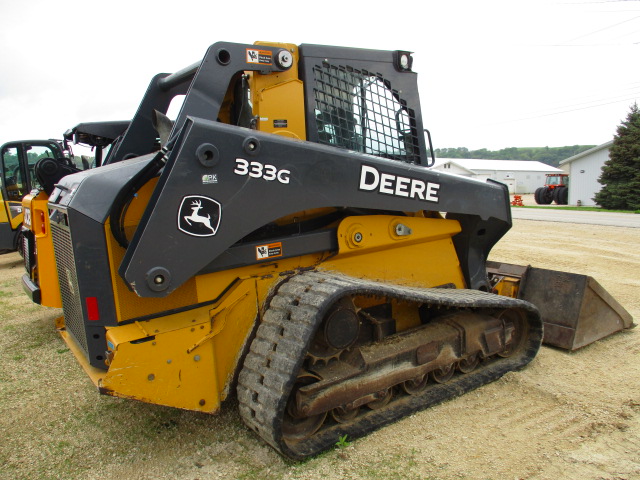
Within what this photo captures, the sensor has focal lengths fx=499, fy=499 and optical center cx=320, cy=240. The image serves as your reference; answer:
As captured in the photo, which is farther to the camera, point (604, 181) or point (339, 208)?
point (604, 181)

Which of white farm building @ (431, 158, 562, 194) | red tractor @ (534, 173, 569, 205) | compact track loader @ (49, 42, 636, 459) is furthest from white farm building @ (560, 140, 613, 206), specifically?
compact track loader @ (49, 42, 636, 459)

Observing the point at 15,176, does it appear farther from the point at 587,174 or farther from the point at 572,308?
the point at 587,174

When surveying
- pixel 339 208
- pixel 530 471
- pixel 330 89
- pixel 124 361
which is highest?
pixel 330 89

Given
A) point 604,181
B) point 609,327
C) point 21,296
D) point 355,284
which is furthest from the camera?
→ point 604,181

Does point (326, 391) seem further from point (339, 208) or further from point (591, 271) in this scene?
point (591, 271)

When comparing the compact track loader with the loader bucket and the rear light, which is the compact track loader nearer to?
the rear light

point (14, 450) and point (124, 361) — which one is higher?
point (124, 361)

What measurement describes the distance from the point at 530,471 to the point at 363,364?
1070 mm

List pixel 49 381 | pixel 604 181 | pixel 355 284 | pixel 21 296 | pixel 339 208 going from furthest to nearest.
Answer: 1. pixel 604 181
2. pixel 21 296
3. pixel 49 381
4. pixel 339 208
5. pixel 355 284

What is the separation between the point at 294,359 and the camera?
8.68ft

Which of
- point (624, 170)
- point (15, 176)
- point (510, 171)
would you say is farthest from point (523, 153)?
point (15, 176)

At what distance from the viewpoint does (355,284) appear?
9.43 feet

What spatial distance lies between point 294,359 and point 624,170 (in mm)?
25157

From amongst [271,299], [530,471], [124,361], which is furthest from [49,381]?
[530,471]
